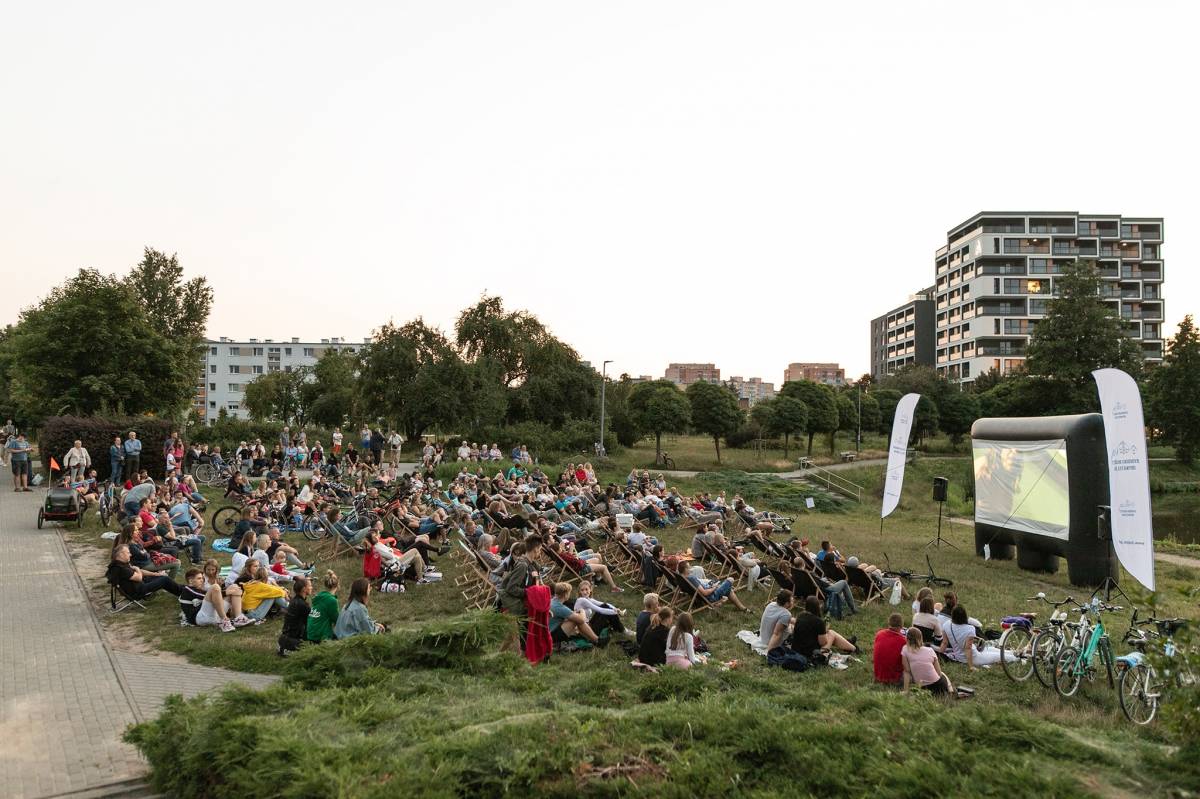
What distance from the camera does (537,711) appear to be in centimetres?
560

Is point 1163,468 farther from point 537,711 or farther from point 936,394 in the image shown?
point 537,711

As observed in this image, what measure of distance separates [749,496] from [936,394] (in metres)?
32.0

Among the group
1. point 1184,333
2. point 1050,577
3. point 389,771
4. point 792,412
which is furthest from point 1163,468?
point 389,771

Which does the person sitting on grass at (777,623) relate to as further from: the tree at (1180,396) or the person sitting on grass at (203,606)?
the tree at (1180,396)

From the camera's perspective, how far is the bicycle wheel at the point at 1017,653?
8.01 meters

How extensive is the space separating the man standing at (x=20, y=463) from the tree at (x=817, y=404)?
37231 mm

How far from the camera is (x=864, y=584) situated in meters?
11.7

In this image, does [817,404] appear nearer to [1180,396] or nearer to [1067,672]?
[1180,396]

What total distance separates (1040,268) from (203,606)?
3599 inches

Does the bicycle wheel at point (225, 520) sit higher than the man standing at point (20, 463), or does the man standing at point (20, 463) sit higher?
the man standing at point (20, 463)

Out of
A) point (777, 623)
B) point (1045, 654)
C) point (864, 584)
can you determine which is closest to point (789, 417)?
point (864, 584)

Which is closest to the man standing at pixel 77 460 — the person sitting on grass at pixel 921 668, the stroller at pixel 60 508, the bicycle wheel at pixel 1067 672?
the stroller at pixel 60 508

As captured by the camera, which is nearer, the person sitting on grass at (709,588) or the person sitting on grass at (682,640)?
the person sitting on grass at (682,640)

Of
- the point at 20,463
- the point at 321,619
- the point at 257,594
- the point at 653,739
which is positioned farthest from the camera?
the point at 20,463
